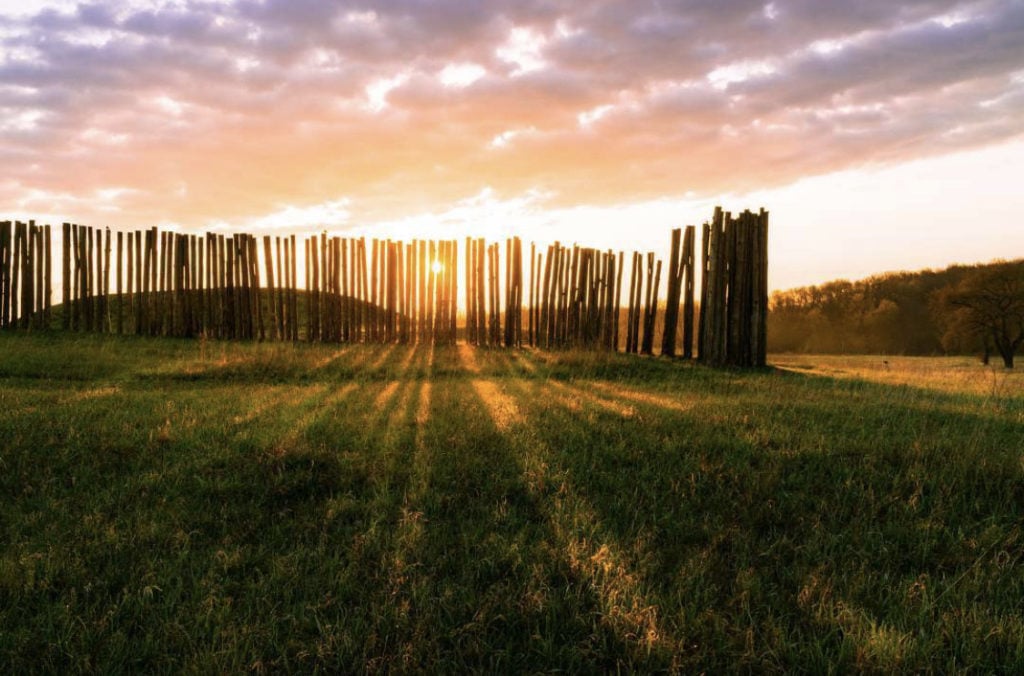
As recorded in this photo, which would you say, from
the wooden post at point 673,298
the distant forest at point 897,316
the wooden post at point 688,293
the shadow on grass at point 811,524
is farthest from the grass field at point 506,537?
the distant forest at point 897,316

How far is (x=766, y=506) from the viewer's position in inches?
131

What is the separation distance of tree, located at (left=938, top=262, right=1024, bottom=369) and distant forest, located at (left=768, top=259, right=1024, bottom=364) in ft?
0.12

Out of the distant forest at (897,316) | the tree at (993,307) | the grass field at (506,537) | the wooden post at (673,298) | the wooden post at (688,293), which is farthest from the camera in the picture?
the distant forest at (897,316)

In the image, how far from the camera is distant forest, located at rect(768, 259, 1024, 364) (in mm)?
24562

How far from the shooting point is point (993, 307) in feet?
79.4

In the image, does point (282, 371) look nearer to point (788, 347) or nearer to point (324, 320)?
point (324, 320)

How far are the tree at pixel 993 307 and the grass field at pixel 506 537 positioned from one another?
24.0 m

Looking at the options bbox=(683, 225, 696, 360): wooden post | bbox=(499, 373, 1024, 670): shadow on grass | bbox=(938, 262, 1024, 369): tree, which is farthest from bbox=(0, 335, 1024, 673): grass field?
bbox=(938, 262, 1024, 369): tree

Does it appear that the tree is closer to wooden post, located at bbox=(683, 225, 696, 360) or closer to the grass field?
wooden post, located at bbox=(683, 225, 696, 360)

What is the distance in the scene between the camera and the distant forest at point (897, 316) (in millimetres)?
24562

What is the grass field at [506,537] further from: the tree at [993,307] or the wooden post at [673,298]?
the tree at [993,307]

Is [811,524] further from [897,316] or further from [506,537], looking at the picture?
[897,316]

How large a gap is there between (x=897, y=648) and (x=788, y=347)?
132 feet

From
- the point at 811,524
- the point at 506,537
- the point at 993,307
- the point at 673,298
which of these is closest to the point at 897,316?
the point at 993,307
